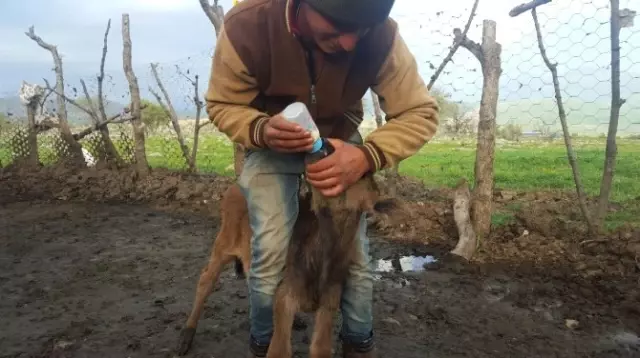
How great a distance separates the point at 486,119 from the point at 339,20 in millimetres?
4104

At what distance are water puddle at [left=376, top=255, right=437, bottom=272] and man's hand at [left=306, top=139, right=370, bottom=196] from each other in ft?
10.9

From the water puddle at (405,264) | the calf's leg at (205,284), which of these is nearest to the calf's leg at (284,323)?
the calf's leg at (205,284)

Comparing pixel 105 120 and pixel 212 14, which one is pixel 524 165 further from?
pixel 105 120

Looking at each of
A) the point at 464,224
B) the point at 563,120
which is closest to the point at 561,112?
the point at 563,120

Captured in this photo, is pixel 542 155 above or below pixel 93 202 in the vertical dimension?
above

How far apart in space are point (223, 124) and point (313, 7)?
79 centimetres

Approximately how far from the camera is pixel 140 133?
1002cm

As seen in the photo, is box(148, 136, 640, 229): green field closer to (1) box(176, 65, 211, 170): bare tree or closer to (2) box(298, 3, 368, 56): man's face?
(1) box(176, 65, 211, 170): bare tree

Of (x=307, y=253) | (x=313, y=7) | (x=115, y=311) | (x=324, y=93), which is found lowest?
(x=115, y=311)

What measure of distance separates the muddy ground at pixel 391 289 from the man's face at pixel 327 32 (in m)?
0.89

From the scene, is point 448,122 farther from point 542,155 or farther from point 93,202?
point 93,202

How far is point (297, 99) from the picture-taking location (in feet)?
9.65

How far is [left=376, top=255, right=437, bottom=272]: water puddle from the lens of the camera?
5.82m

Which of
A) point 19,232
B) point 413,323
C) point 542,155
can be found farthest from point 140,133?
point 542,155
